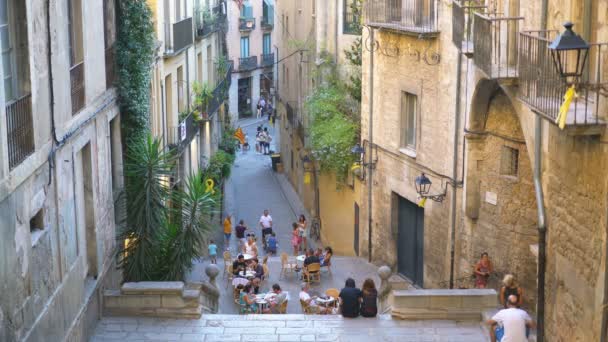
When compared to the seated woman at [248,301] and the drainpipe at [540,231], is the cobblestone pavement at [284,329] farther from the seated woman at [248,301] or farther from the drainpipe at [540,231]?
the seated woman at [248,301]

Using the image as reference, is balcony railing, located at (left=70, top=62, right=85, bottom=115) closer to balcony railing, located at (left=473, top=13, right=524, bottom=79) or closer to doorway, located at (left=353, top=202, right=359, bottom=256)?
balcony railing, located at (left=473, top=13, right=524, bottom=79)

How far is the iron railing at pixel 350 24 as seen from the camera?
2840cm

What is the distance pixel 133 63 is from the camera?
63.1ft

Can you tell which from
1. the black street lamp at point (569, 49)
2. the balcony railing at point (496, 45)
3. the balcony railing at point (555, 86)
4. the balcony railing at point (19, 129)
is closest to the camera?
the black street lamp at point (569, 49)

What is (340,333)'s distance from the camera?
16.4 metres

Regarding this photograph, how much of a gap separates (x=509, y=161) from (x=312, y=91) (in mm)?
14511

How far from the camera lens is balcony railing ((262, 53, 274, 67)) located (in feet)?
206

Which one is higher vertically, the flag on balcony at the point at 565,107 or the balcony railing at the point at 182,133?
the flag on balcony at the point at 565,107

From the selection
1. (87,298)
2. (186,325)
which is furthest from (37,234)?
(186,325)

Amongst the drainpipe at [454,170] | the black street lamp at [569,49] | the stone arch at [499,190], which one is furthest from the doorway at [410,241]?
the black street lamp at [569,49]

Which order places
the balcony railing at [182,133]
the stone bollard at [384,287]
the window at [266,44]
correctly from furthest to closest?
1. the window at [266,44]
2. the balcony railing at [182,133]
3. the stone bollard at [384,287]

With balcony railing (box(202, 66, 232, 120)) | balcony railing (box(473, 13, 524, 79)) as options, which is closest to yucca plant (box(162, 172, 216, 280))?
balcony railing (box(473, 13, 524, 79))

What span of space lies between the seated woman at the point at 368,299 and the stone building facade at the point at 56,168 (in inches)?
176

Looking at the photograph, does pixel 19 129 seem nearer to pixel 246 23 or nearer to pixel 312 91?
pixel 312 91
